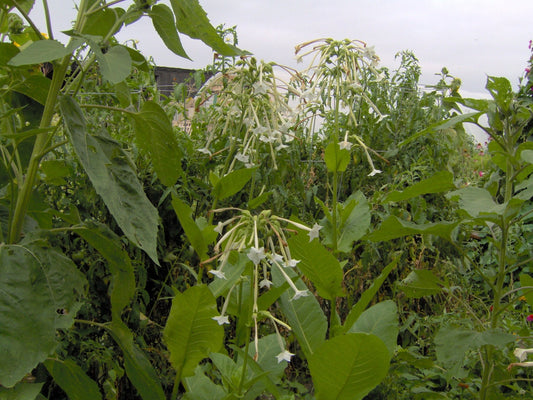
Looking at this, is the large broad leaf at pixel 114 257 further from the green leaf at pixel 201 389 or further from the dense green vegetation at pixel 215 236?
the green leaf at pixel 201 389

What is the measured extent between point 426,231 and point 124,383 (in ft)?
5.18

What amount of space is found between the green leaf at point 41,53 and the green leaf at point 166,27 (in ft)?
0.95

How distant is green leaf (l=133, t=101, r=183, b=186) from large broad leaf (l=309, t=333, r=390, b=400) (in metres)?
0.63

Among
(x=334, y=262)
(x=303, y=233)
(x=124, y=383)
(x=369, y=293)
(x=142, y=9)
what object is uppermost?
(x=142, y=9)

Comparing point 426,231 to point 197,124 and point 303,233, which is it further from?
point 197,124

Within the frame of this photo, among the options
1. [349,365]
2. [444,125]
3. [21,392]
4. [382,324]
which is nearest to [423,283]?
[382,324]

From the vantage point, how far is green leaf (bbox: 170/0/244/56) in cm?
108

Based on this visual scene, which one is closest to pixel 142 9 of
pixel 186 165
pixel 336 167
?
pixel 336 167

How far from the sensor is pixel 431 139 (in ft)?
10.6

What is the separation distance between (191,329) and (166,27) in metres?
0.86

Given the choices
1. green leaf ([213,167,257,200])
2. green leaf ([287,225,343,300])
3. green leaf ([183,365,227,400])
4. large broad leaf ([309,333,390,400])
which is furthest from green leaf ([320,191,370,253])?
green leaf ([183,365,227,400])

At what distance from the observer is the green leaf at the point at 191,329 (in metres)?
1.47

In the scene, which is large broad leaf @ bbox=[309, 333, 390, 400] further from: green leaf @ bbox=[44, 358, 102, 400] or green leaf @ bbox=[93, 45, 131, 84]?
green leaf @ bbox=[93, 45, 131, 84]

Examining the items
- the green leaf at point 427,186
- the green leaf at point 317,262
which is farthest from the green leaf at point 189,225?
the green leaf at point 427,186
